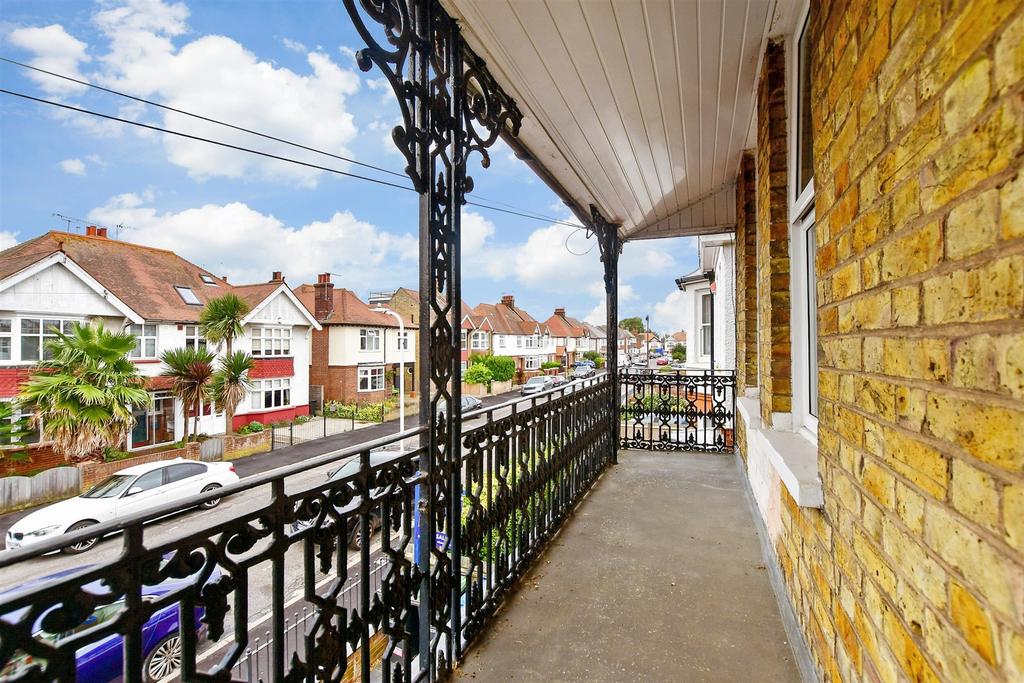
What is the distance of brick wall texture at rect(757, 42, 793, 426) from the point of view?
2221 mm

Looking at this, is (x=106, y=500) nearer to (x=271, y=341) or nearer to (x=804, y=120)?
(x=804, y=120)

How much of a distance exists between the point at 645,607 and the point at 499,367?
22.7 m

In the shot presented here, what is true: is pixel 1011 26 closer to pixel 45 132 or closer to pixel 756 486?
pixel 756 486

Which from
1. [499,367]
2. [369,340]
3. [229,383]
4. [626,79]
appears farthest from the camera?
[499,367]

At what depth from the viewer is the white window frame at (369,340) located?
18.0 meters

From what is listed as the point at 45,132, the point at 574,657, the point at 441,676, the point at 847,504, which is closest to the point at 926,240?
the point at 847,504

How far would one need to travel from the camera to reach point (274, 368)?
10.7 meters

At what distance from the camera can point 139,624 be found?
0.76m

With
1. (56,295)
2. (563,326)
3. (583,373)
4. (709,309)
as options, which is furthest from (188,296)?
(563,326)

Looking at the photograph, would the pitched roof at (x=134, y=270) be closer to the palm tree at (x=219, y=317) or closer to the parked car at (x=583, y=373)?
the palm tree at (x=219, y=317)

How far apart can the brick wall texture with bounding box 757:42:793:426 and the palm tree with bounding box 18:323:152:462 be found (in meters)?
3.56

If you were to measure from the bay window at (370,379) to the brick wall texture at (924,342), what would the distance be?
1827 cm

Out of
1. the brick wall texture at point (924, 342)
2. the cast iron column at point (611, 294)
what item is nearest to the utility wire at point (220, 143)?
the cast iron column at point (611, 294)

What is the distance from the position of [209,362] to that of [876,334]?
5.63m
